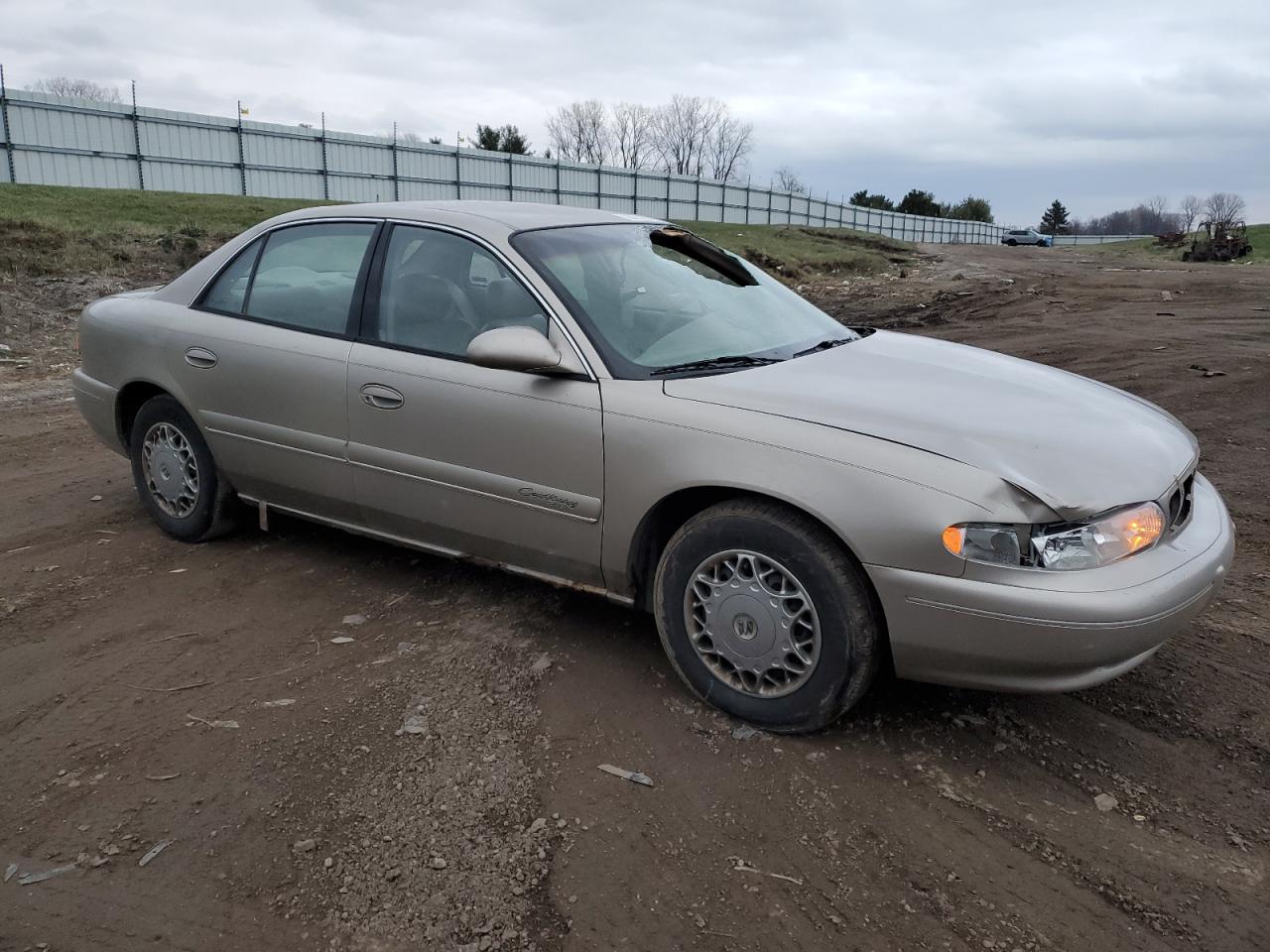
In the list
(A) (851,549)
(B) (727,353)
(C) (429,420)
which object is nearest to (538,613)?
(C) (429,420)

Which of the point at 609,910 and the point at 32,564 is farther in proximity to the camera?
the point at 32,564

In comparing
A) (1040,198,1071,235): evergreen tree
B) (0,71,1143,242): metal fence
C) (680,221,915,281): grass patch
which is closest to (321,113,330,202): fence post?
(0,71,1143,242): metal fence

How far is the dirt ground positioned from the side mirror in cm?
109

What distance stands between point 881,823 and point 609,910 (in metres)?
0.82

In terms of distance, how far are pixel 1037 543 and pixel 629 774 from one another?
1.35m

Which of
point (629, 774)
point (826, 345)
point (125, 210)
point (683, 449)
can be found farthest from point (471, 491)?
point (125, 210)

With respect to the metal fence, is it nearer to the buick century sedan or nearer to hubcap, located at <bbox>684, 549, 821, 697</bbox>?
the buick century sedan

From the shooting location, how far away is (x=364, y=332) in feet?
13.1

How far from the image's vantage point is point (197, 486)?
4.75m

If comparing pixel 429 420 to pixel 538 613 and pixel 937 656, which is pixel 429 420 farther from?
pixel 937 656

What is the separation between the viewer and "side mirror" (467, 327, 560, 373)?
3367mm

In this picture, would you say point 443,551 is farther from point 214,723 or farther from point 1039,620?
point 1039,620

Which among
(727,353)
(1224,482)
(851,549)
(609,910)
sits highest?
(727,353)

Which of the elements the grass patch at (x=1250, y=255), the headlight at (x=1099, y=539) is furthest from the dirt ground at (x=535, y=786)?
the grass patch at (x=1250, y=255)
